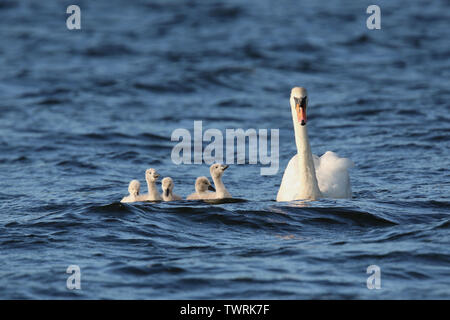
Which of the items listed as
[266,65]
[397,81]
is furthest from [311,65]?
[397,81]

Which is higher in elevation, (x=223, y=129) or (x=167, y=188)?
(x=223, y=129)

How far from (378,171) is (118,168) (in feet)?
16.2

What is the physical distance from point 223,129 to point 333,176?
24.0ft

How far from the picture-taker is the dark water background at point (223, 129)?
33.0 feet

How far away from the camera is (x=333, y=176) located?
1371 cm

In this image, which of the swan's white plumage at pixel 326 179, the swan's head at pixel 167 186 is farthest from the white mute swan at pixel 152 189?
the swan's white plumage at pixel 326 179

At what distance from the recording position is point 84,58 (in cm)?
3012

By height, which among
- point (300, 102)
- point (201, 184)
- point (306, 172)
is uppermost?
point (300, 102)

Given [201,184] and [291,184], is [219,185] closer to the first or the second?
[201,184]

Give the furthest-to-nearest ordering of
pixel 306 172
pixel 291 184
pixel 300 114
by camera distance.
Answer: pixel 291 184, pixel 306 172, pixel 300 114

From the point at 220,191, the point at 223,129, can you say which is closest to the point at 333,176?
the point at 220,191

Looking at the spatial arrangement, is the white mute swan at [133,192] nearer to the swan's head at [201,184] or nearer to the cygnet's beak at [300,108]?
the swan's head at [201,184]

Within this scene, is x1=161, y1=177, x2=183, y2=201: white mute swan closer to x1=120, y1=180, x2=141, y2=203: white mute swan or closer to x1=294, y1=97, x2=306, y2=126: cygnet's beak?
x1=120, y1=180, x2=141, y2=203: white mute swan
